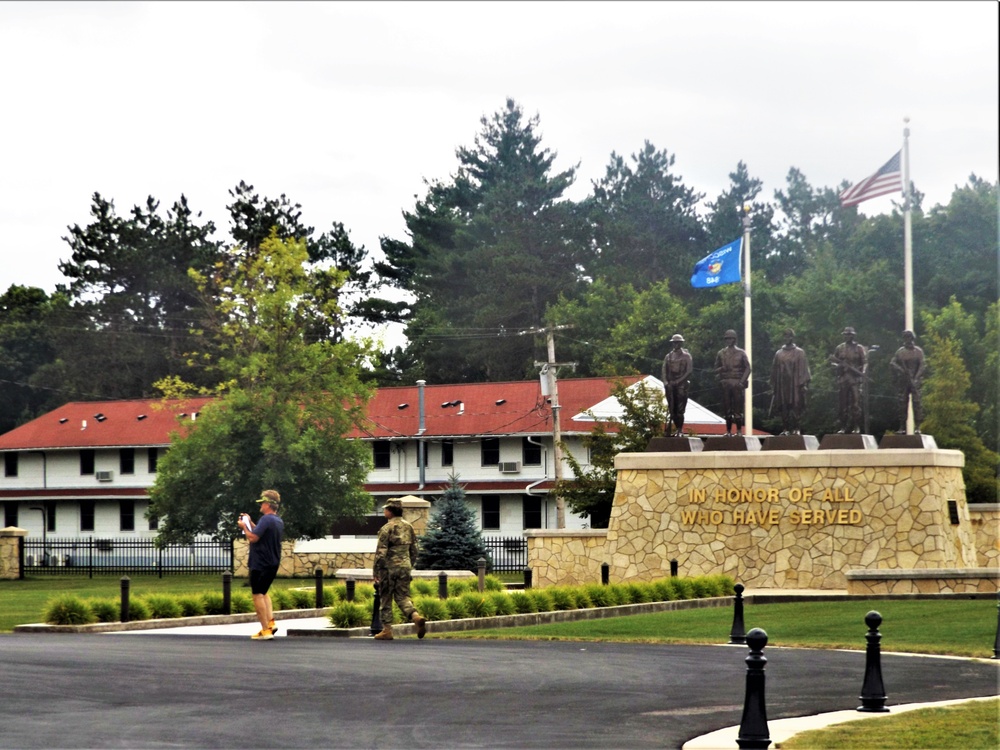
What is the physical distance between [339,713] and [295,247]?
37.7 m

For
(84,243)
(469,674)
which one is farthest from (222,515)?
(84,243)

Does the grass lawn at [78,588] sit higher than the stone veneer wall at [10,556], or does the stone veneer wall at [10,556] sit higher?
the stone veneer wall at [10,556]

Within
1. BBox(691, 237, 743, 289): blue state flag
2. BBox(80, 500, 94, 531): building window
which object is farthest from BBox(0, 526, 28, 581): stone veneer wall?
BBox(691, 237, 743, 289): blue state flag

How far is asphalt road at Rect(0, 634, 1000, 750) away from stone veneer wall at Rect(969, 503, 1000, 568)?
19.6m

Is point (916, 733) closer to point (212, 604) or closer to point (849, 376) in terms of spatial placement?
point (212, 604)

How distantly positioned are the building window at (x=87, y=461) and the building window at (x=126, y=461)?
1.40 m

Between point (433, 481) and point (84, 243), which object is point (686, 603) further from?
point (84, 243)

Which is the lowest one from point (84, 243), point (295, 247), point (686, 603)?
point (686, 603)

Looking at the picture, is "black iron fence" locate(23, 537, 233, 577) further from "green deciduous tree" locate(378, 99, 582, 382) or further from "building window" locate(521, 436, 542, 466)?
"green deciduous tree" locate(378, 99, 582, 382)

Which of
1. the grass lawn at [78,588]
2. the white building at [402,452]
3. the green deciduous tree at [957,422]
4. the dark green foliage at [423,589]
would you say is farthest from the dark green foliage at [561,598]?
the white building at [402,452]

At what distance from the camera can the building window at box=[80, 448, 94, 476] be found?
229 feet

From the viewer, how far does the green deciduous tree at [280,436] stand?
46375 mm

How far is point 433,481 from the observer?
64.2 m

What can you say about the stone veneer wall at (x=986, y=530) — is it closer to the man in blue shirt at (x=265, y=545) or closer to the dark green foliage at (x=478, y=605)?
the dark green foliage at (x=478, y=605)
